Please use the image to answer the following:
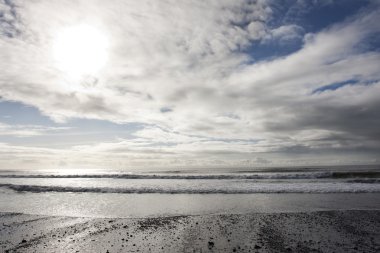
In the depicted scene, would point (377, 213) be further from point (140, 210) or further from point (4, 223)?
point (4, 223)

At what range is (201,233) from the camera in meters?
11.8

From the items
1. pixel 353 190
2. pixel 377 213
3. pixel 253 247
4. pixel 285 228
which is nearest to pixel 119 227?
pixel 253 247

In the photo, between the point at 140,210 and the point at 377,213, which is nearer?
the point at 377,213

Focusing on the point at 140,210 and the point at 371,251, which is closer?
the point at 371,251

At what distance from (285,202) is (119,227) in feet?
40.9

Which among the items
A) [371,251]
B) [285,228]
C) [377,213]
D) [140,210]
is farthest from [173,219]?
[377,213]

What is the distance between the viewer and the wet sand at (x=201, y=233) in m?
9.88

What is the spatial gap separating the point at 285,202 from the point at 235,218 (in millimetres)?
7343

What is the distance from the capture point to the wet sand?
9.88 meters

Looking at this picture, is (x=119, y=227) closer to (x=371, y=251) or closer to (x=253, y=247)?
(x=253, y=247)

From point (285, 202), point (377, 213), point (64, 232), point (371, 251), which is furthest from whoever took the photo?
point (285, 202)

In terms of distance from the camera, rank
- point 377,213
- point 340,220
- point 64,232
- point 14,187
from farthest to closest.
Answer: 1. point 14,187
2. point 377,213
3. point 340,220
4. point 64,232

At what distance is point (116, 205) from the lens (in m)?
20.6

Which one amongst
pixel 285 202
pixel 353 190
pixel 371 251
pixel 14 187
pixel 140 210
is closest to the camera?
pixel 371 251
